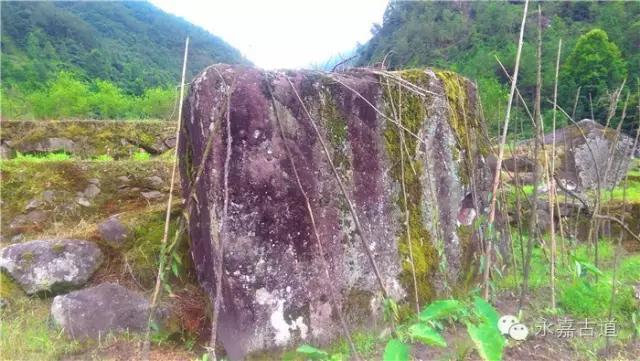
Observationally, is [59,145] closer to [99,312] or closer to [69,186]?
[69,186]

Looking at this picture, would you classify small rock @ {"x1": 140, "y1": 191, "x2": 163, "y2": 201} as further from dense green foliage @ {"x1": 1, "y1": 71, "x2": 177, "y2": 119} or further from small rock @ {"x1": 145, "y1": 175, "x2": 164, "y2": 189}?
dense green foliage @ {"x1": 1, "y1": 71, "x2": 177, "y2": 119}

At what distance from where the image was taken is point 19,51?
3619 cm

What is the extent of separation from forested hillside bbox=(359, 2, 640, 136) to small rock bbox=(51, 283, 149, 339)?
2692 millimetres

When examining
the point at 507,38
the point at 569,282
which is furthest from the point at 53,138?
the point at 507,38

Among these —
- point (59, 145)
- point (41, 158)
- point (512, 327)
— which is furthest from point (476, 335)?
point (59, 145)

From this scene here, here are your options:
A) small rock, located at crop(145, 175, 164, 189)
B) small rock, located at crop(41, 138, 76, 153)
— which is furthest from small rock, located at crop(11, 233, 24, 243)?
small rock, located at crop(41, 138, 76, 153)

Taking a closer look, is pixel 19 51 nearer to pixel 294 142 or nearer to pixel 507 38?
pixel 507 38

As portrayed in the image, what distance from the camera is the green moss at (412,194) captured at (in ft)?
11.7

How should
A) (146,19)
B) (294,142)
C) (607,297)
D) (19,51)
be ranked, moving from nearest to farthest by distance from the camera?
1. (294,142)
2. (607,297)
3. (19,51)
4. (146,19)

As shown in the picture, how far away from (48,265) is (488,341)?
347cm

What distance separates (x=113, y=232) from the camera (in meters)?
4.21

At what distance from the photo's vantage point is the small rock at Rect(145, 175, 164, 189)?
5625mm

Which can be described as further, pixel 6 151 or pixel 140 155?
pixel 6 151

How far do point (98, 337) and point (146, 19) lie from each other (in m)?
48.9
